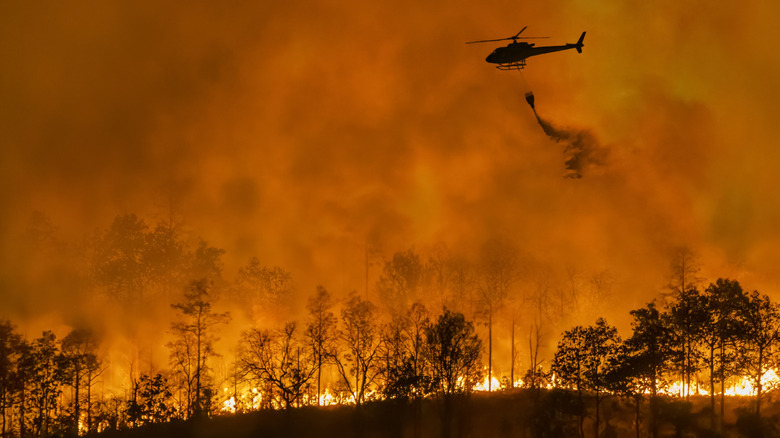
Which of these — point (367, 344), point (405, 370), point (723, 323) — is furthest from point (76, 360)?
point (723, 323)

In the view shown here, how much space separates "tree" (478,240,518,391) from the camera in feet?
301

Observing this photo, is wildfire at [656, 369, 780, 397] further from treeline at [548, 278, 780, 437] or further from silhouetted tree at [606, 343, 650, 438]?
silhouetted tree at [606, 343, 650, 438]

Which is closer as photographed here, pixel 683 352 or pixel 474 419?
pixel 683 352

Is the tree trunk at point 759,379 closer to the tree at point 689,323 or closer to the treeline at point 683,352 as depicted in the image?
the treeline at point 683,352

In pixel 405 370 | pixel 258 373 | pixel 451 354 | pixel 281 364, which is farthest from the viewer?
pixel 281 364

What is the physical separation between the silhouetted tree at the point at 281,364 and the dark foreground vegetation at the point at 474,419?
2.49 meters

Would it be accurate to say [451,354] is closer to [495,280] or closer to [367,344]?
[367,344]

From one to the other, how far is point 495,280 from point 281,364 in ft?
93.2

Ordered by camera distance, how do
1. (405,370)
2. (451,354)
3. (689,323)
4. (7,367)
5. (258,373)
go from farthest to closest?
1. (258,373)
2. (7,367)
3. (405,370)
4. (451,354)
5. (689,323)

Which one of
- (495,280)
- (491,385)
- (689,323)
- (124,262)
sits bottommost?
(491,385)

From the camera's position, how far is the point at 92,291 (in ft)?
378

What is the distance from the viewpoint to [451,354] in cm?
6912

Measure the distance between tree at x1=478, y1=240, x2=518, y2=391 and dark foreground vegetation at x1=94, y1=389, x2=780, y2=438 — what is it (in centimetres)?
1491

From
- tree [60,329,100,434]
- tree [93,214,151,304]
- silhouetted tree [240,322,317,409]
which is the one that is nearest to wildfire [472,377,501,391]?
silhouetted tree [240,322,317,409]
